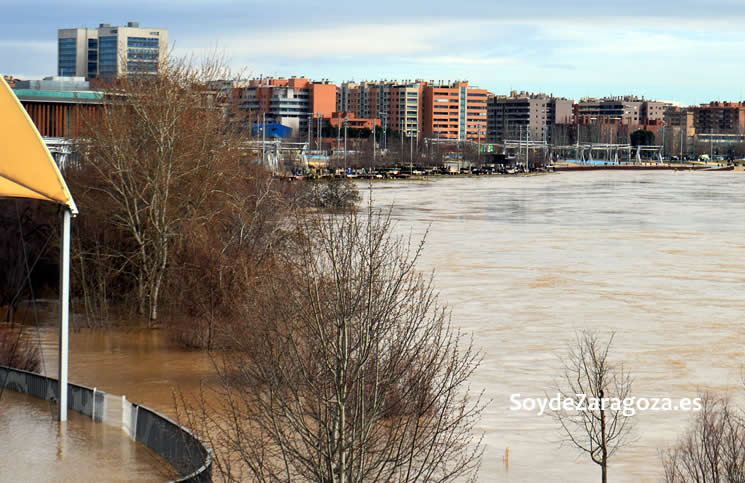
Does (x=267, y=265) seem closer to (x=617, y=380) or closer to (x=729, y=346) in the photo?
(x=617, y=380)

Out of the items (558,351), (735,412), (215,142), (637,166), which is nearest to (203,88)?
(215,142)

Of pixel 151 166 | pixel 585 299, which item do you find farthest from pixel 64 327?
pixel 585 299

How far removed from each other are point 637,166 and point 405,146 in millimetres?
53131

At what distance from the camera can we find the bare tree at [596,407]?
1817 centimetres

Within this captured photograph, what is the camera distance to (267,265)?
28.9 meters

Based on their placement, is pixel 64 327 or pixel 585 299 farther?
pixel 585 299

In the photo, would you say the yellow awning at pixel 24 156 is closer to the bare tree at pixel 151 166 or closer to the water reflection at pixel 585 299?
the water reflection at pixel 585 299

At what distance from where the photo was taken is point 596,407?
20312 mm

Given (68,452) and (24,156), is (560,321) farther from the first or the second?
(68,452)

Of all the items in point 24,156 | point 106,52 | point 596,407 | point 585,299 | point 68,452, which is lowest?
point 596,407

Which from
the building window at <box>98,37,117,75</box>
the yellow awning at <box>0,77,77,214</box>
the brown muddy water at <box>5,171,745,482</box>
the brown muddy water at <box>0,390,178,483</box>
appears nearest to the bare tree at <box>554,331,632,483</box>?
the brown muddy water at <box>5,171,745,482</box>

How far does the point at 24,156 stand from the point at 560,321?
60.7 feet

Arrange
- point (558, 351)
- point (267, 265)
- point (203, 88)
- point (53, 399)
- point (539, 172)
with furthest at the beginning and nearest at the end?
point (539, 172) → point (203, 88) → point (267, 265) → point (558, 351) → point (53, 399)

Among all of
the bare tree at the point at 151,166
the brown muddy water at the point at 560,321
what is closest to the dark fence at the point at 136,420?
the brown muddy water at the point at 560,321
